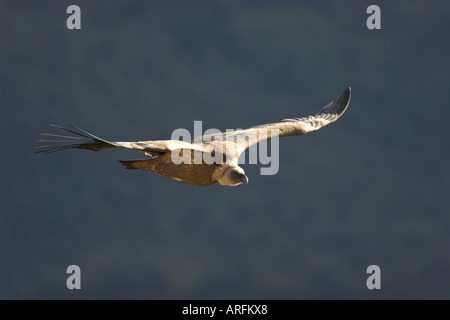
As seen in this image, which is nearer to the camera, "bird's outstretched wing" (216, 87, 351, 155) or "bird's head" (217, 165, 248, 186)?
"bird's head" (217, 165, 248, 186)

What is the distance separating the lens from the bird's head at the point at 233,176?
818 centimetres

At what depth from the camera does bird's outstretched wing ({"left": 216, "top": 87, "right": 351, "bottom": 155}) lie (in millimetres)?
9203

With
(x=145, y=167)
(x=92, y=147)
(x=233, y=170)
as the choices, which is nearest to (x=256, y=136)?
(x=233, y=170)

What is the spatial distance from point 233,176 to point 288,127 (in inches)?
80.9

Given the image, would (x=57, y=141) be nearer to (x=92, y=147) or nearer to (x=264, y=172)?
(x=92, y=147)

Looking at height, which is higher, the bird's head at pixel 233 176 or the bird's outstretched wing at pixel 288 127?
the bird's outstretched wing at pixel 288 127

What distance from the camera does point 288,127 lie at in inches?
391

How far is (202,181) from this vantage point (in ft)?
27.2

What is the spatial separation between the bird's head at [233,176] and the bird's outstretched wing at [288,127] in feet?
1.96

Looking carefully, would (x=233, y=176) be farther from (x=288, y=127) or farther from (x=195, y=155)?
(x=288, y=127)

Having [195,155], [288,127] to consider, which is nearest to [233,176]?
[195,155]

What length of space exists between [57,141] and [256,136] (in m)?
3.22

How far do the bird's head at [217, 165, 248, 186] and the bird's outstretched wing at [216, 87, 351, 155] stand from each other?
1.96 ft

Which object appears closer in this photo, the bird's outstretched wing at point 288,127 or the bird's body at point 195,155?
the bird's body at point 195,155
